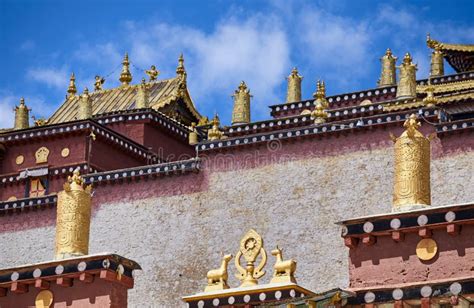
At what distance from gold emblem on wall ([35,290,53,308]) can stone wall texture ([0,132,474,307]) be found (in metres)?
6.91

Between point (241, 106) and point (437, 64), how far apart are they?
5.87 m

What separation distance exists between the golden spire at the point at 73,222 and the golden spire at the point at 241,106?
12.0 metres

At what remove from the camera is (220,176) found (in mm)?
30281

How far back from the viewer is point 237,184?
2994cm

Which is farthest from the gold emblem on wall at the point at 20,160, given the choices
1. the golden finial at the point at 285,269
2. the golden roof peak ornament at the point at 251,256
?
the golden finial at the point at 285,269

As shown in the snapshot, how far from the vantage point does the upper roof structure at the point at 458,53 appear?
119 feet

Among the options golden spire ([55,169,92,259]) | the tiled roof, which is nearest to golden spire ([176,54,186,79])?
the tiled roof

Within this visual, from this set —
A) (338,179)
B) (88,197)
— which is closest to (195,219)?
(338,179)

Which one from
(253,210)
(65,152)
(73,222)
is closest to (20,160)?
(65,152)

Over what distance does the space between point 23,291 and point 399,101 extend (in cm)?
1290

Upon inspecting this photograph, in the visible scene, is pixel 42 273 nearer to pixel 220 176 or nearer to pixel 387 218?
pixel 387 218

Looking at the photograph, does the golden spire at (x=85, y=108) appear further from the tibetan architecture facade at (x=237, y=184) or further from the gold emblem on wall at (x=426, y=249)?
the gold emblem on wall at (x=426, y=249)

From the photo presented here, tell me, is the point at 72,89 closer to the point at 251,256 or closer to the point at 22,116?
the point at 22,116

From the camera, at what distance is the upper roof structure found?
3641 centimetres
